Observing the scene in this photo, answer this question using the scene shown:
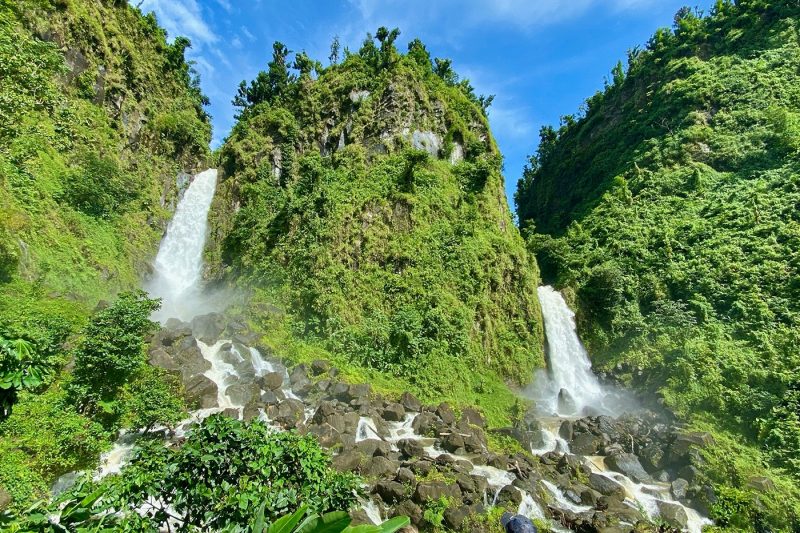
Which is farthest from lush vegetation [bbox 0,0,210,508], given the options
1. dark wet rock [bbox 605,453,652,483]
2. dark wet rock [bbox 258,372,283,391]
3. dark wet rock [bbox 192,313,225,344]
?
dark wet rock [bbox 605,453,652,483]

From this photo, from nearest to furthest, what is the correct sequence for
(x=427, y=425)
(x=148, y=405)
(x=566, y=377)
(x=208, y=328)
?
(x=148, y=405)
(x=427, y=425)
(x=208, y=328)
(x=566, y=377)

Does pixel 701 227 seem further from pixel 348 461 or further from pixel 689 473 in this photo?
pixel 348 461

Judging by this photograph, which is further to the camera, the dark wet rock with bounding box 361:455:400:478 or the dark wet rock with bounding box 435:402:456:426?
the dark wet rock with bounding box 435:402:456:426

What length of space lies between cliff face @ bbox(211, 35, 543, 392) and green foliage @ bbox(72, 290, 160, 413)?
9.82 meters

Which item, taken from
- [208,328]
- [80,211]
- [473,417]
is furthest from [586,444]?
[80,211]

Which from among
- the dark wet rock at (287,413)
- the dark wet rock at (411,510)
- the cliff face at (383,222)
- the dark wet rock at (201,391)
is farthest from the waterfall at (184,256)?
the dark wet rock at (411,510)

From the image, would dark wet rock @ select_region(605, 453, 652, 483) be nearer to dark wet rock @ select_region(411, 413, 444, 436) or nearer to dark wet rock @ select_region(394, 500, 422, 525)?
dark wet rock @ select_region(411, 413, 444, 436)

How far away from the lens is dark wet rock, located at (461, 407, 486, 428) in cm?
1737

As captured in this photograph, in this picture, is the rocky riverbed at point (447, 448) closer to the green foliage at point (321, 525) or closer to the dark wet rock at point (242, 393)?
the dark wet rock at point (242, 393)

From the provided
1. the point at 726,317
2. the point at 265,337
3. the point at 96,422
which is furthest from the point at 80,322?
the point at 726,317

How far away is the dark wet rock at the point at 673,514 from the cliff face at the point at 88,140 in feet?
73.6

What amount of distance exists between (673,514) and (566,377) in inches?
523

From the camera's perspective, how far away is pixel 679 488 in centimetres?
1435

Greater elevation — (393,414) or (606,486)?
(393,414)
